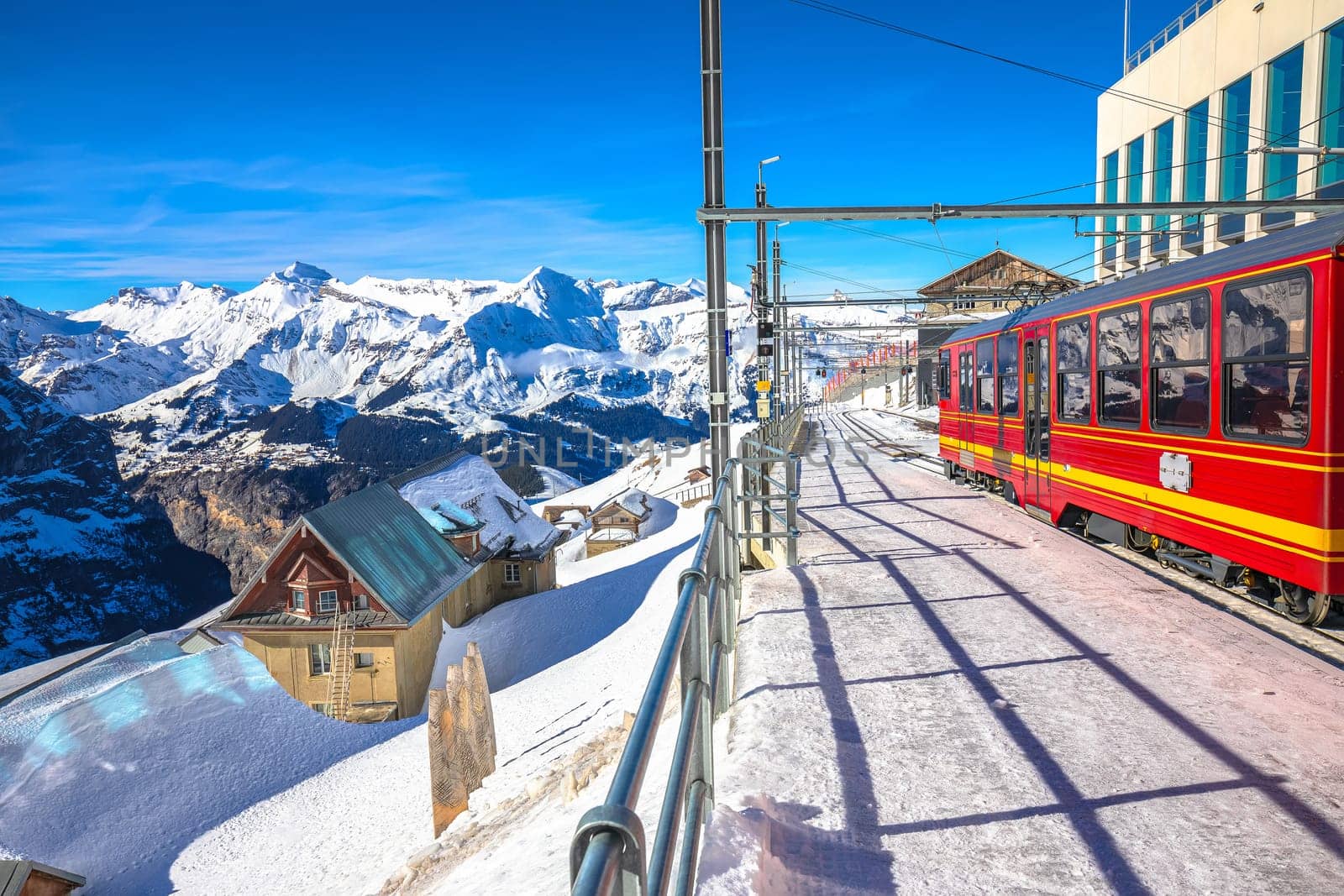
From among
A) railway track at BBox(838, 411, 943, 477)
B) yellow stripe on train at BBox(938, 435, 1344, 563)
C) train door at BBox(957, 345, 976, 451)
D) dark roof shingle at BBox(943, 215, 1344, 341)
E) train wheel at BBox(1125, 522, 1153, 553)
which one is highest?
dark roof shingle at BBox(943, 215, 1344, 341)

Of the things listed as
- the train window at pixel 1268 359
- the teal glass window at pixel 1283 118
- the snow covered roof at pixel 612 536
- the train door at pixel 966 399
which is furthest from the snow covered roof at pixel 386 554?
the teal glass window at pixel 1283 118

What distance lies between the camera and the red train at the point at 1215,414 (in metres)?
6.23

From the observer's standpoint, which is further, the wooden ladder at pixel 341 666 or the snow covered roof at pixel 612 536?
the snow covered roof at pixel 612 536

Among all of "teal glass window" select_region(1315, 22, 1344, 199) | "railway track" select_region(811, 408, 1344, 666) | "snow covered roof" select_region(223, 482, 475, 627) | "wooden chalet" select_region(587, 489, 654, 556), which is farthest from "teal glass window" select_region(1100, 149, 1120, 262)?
"wooden chalet" select_region(587, 489, 654, 556)

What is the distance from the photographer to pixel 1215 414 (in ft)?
24.7

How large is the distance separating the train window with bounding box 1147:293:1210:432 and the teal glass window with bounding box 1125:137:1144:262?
23337 millimetres

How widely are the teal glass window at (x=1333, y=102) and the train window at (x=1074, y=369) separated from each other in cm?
1410

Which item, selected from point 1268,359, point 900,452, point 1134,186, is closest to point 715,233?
point 1268,359

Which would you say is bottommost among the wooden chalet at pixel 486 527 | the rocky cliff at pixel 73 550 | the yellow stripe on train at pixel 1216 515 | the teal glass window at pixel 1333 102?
the rocky cliff at pixel 73 550

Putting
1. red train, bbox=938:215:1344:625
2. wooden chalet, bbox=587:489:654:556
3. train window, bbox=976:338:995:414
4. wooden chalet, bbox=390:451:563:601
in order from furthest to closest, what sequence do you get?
1. wooden chalet, bbox=587:489:654:556
2. wooden chalet, bbox=390:451:563:601
3. train window, bbox=976:338:995:414
4. red train, bbox=938:215:1344:625

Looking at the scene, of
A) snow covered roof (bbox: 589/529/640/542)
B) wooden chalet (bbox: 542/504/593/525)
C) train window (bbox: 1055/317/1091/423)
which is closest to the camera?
train window (bbox: 1055/317/1091/423)

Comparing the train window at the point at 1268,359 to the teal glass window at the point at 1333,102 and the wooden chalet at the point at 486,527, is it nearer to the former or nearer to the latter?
the teal glass window at the point at 1333,102

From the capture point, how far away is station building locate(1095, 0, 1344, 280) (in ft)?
66.7

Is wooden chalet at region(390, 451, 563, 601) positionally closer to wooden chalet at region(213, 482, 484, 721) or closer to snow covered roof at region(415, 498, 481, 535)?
snow covered roof at region(415, 498, 481, 535)
